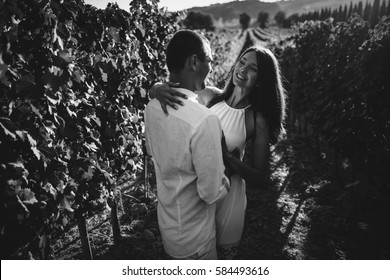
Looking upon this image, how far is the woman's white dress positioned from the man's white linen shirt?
0.22m

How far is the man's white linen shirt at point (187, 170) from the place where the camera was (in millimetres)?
1416

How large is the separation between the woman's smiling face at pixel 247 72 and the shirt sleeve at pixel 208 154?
2.55 feet

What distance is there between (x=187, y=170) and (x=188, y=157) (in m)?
0.10

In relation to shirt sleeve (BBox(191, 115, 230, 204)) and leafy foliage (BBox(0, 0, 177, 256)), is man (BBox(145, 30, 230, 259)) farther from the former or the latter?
leafy foliage (BBox(0, 0, 177, 256))

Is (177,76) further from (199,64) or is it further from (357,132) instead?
(357,132)

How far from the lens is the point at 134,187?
18.4ft

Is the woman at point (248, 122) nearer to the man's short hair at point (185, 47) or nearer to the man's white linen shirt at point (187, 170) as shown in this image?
the man's white linen shirt at point (187, 170)

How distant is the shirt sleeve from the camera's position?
1.40m

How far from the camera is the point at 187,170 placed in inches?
61.4

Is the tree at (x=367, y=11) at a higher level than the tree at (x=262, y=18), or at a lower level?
lower

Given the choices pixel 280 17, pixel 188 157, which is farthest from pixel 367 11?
pixel 280 17

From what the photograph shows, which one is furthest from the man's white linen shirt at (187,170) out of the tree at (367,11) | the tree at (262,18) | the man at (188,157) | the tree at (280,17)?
the tree at (280,17)
